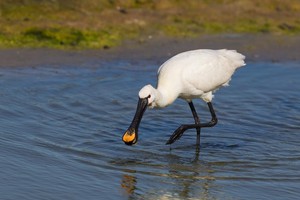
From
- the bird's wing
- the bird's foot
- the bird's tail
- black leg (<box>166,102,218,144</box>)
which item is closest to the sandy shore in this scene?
the bird's tail

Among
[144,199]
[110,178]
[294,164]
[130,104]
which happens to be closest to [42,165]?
[110,178]

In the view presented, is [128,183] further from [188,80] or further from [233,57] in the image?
[233,57]

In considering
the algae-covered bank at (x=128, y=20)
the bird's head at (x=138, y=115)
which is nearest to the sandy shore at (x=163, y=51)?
the algae-covered bank at (x=128, y=20)

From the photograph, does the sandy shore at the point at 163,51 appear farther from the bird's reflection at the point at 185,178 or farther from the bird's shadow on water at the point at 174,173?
the bird's reflection at the point at 185,178

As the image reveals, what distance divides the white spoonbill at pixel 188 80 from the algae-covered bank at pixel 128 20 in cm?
440

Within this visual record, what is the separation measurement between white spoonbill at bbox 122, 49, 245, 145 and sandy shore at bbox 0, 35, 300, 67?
141 inches

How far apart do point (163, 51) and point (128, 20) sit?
1.51 m

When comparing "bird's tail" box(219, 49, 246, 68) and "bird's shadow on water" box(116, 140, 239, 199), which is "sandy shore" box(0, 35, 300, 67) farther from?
"bird's shadow on water" box(116, 140, 239, 199)

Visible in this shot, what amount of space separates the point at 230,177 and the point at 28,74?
4.92m

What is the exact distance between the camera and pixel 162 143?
913 cm

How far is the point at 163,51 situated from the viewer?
547 inches

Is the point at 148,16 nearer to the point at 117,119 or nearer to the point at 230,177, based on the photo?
the point at 117,119

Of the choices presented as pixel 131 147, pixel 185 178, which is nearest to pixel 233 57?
pixel 131 147

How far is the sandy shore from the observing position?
42.1 ft
